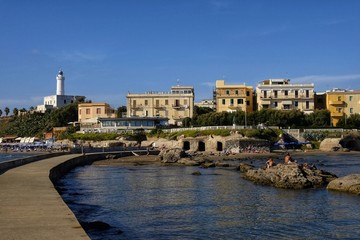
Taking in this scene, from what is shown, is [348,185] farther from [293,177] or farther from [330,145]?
[330,145]

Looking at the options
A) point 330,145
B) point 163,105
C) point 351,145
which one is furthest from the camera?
point 163,105

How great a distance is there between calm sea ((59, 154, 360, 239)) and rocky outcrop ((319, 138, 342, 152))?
44.7 m

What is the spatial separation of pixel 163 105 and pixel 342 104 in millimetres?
35721

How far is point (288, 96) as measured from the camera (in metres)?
88.4

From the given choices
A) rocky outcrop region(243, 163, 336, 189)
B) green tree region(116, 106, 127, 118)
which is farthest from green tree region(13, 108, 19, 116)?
rocky outcrop region(243, 163, 336, 189)

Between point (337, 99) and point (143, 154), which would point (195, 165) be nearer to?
point (143, 154)

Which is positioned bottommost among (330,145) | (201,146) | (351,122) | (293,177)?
(293,177)

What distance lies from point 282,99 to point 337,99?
34.5ft

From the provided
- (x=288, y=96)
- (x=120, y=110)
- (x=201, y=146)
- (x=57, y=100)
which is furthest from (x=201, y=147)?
(x=57, y=100)

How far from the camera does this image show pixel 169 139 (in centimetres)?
7750

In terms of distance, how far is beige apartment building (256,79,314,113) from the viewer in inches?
3474

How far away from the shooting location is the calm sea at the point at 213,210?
1451 cm

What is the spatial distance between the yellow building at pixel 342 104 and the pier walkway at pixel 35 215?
252ft

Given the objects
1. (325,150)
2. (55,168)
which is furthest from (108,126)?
(55,168)
